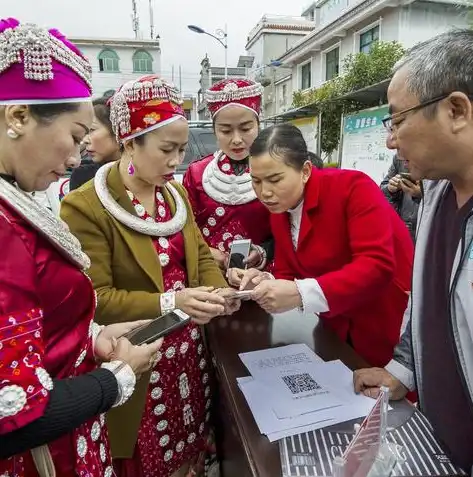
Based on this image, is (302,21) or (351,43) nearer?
(351,43)

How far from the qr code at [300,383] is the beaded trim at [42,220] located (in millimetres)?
740

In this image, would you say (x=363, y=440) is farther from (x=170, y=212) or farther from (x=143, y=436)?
(x=170, y=212)

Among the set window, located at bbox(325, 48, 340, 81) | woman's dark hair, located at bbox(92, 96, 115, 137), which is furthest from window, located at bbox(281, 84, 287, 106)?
woman's dark hair, located at bbox(92, 96, 115, 137)

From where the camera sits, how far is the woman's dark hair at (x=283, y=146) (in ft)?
5.64

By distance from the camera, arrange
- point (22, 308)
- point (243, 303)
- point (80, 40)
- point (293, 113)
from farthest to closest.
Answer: point (80, 40), point (293, 113), point (243, 303), point (22, 308)

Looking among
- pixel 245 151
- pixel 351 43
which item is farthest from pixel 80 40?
pixel 245 151

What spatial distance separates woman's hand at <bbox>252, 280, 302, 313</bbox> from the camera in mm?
1557

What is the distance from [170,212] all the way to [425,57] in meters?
1.19

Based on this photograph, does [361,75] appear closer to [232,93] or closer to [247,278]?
[232,93]

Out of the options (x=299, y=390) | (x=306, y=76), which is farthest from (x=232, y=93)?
(x=306, y=76)

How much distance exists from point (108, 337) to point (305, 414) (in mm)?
665

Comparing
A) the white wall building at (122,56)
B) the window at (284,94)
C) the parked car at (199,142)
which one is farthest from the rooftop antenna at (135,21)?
the parked car at (199,142)

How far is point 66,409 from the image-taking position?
885 millimetres

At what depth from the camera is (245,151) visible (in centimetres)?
235
